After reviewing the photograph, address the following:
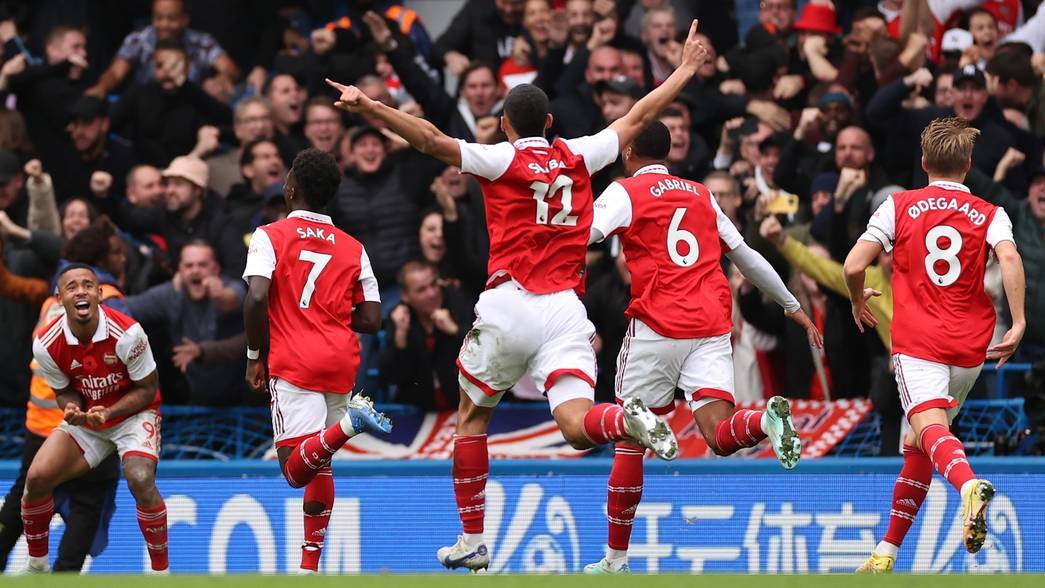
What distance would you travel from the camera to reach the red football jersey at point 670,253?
9156 mm

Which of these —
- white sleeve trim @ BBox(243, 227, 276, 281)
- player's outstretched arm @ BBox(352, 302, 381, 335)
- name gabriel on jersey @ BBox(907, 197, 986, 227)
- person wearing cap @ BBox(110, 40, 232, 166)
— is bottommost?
player's outstretched arm @ BBox(352, 302, 381, 335)

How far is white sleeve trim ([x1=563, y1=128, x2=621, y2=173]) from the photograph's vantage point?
8656 millimetres

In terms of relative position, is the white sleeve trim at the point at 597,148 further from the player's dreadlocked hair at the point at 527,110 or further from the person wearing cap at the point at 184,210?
the person wearing cap at the point at 184,210

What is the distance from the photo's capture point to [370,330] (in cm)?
952

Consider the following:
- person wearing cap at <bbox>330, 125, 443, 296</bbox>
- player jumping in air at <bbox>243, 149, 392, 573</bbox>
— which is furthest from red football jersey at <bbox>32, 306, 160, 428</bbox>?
person wearing cap at <bbox>330, 125, 443, 296</bbox>

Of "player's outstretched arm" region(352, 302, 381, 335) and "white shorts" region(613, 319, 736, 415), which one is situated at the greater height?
"player's outstretched arm" region(352, 302, 381, 335)

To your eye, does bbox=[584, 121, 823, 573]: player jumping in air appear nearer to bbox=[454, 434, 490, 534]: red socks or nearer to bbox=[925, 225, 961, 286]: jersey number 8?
bbox=[925, 225, 961, 286]: jersey number 8

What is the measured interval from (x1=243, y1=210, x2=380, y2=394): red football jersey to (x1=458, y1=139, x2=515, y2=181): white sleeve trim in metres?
1.25

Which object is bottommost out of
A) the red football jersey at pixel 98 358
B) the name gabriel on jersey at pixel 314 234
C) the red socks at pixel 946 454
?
the red socks at pixel 946 454

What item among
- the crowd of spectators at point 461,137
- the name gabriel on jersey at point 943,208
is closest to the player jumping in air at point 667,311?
the name gabriel on jersey at point 943,208

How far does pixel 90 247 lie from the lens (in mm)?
10234

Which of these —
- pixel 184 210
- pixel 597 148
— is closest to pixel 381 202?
pixel 184 210

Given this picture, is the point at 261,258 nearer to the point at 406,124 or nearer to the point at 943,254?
the point at 406,124

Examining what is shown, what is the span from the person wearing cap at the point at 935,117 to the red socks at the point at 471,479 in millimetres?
5065
